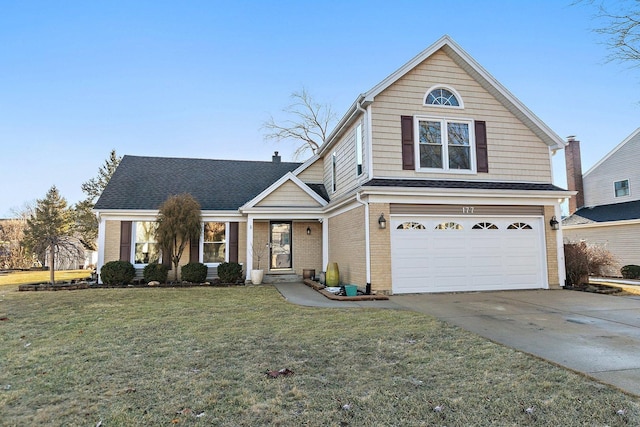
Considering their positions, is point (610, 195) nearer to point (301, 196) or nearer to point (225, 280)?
point (301, 196)

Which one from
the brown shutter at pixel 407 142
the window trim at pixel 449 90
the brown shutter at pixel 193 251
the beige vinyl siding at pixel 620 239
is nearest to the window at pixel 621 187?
the beige vinyl siding at pixel 620 239

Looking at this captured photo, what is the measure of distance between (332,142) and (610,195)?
51.0ft

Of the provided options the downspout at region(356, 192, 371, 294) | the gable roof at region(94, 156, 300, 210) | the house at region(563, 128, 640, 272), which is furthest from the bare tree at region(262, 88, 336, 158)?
the downspout at region(356, 192, 371, 294)

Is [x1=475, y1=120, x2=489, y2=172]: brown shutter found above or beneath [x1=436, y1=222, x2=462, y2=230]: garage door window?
above

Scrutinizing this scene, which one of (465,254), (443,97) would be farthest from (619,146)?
(465,254)

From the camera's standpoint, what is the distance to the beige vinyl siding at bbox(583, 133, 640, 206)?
1805cm

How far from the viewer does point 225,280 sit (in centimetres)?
1356

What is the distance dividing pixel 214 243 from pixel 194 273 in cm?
165

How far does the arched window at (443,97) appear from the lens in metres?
11.3

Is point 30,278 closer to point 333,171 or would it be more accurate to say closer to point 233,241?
point 233,241

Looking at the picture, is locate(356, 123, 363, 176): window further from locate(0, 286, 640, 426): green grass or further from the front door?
locate(0, 286, 640, 426): green grass

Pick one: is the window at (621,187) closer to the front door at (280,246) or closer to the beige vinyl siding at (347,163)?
the beige vinyl siding at (347,163)

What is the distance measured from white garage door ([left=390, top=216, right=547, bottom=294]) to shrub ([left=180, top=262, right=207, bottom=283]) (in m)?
7.23

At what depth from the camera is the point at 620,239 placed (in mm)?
16594
